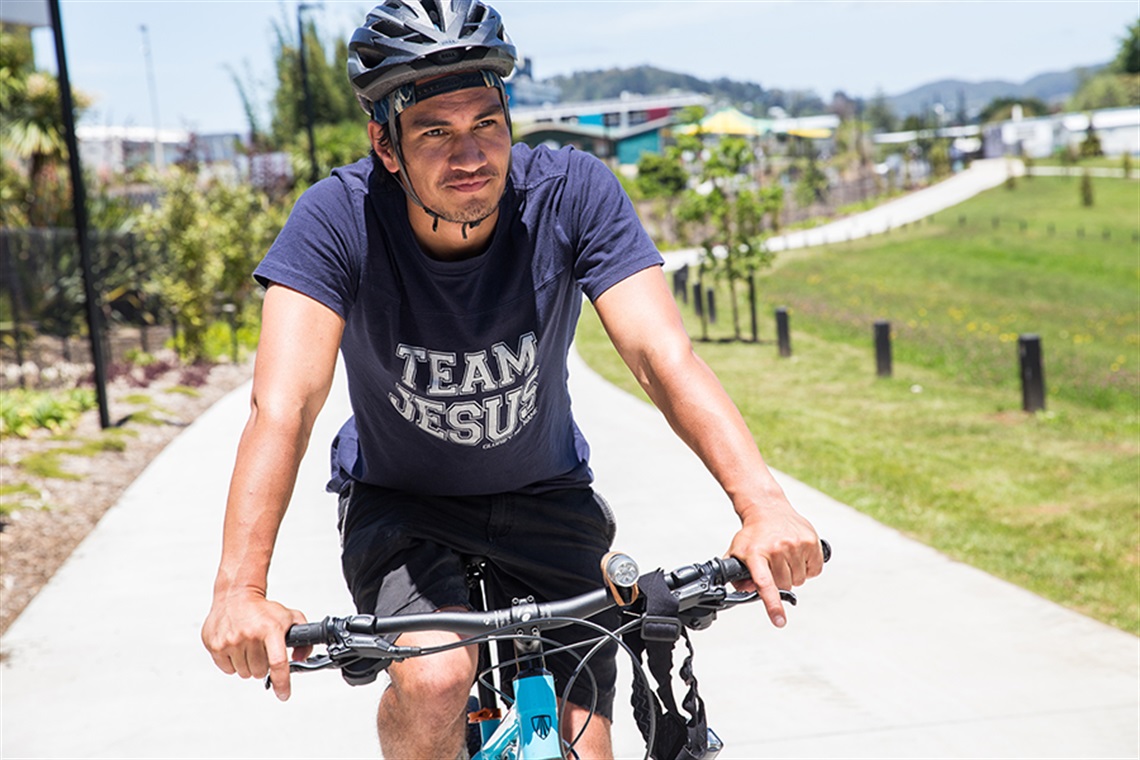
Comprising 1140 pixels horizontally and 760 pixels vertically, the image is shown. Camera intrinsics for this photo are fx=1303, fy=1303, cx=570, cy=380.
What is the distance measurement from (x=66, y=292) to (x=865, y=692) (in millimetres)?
15456

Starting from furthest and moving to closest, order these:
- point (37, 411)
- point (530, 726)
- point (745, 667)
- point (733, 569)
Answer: point (37, 411) → point (745, 667) → point (530, 726) → point (733, 569)

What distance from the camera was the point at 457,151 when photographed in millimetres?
2541

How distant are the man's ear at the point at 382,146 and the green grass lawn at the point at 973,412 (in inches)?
163

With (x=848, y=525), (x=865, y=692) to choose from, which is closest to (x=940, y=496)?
(x=848, y=525)

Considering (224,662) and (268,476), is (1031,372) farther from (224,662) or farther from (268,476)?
(224,662)

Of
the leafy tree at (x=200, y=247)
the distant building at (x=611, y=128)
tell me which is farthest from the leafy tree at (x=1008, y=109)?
the leafy tree at (x=200, y=247)

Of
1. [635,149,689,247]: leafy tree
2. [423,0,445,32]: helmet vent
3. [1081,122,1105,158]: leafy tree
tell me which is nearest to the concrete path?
[635,149,689,247]: leafy tree

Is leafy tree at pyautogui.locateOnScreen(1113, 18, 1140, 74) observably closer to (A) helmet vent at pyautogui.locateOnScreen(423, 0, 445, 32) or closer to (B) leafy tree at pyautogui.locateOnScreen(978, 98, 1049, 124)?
(B) leafy tree at pyautogui.locateOnScreen(978, 98, 1049, 124)

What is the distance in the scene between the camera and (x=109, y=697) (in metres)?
5.23

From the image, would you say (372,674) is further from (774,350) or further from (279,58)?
(279,58)

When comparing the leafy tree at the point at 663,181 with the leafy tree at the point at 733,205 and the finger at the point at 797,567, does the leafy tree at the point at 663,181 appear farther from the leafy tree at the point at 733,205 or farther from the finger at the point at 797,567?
the finger at the point at 797,567

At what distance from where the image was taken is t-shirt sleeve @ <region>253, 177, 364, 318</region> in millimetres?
2617

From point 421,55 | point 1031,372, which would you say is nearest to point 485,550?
point 421,55

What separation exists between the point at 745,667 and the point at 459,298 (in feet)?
9.87
